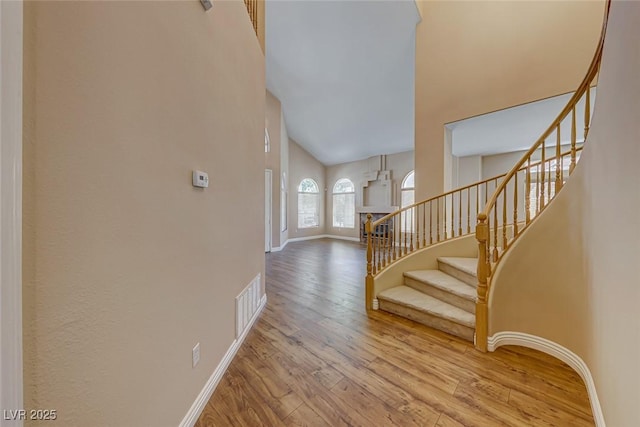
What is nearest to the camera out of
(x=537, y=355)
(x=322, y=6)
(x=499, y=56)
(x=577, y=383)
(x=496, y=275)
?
(x=577, y=383)

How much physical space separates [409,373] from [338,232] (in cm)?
753

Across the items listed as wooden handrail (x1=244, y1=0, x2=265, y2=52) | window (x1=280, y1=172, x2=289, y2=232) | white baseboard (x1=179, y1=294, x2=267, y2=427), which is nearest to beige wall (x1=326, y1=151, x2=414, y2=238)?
window (x1=280, y1=172, x2=289, y2=232)

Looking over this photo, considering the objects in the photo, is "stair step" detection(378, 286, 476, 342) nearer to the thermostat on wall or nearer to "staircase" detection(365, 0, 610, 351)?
"staircase" detection(365, 0, 610, 351)

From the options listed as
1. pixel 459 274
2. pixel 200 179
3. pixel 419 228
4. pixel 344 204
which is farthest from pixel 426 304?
pixel 344 204

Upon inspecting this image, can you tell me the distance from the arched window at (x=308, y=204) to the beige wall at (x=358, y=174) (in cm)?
52

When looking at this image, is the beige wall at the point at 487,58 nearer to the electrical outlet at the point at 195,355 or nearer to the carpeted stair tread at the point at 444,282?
the carpeted stair tread at the point at 444,282

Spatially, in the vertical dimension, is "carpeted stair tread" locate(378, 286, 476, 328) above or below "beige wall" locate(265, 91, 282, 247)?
below

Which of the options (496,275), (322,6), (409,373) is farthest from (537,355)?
(322,6)

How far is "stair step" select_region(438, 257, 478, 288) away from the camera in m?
2.46

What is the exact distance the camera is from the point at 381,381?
160 centimetres

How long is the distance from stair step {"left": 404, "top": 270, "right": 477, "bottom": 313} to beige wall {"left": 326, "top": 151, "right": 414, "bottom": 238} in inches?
193
